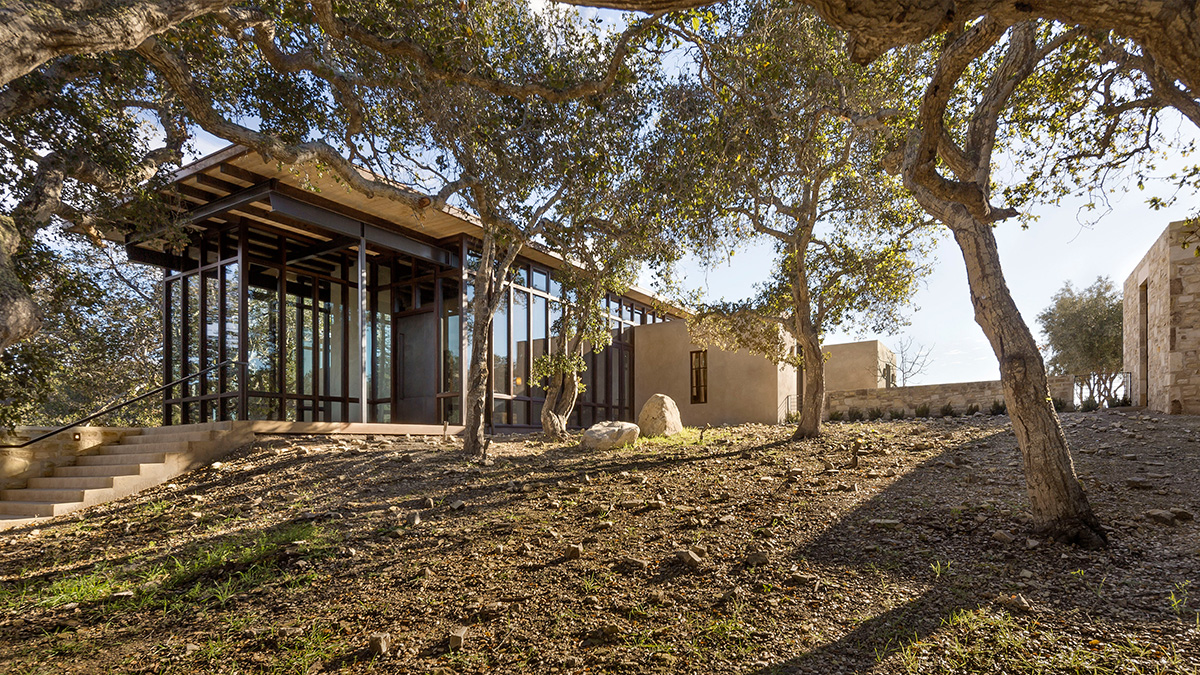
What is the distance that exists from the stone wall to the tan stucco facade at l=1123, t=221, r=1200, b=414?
16586 mm

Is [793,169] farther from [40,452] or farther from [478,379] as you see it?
[40,452]

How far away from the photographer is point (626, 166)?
8.48 metres

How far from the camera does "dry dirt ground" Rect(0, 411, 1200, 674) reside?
3.16 metres

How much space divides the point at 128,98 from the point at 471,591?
24.8 ft

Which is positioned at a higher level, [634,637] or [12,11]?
[12,11]

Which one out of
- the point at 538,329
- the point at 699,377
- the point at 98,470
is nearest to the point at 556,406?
the point at 538,329

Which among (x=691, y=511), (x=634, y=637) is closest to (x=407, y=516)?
(x=691, y=511)

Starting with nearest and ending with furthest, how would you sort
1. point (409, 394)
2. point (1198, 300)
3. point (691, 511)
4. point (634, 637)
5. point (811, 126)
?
point (634, 637) → point (691, 511) → point (811, 126) → point (1198, 300) → point (409, 394)

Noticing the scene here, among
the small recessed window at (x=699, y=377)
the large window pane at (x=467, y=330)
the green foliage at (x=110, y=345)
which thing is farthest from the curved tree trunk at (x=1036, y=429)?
the small recessed window at (x=699, y=377)

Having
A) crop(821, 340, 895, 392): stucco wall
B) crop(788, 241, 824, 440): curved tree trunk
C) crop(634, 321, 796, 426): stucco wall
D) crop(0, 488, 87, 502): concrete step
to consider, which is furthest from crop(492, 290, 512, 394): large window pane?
crop(821, 340, 895, 392): stucco wall

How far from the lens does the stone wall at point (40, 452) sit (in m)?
7.85

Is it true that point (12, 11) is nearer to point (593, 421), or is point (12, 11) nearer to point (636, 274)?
point (636, 274)

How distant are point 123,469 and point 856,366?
17882 millimetres

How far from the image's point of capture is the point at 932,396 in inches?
549
